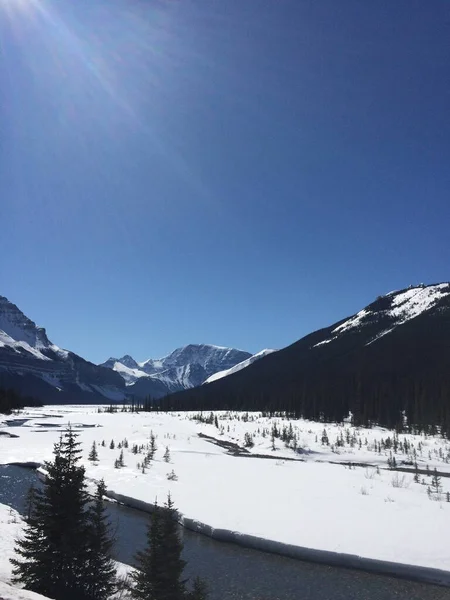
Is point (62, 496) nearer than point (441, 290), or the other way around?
point (62, 496)

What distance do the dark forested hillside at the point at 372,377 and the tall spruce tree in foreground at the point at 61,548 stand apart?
59636 millimetres

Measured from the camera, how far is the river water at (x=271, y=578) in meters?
11.8

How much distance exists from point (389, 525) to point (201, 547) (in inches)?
290

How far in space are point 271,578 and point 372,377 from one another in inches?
4328

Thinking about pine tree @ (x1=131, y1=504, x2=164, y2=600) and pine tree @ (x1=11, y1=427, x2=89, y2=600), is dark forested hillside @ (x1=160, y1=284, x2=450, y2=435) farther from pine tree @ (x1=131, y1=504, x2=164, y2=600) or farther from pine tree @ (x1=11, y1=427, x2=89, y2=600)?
pine tree @ (x1=11, y1=427, x2=89, y2=600)

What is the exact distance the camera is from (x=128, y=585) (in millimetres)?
11219

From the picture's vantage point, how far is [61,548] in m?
9.77

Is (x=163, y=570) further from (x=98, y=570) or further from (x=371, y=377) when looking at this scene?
(x=371, y=377)

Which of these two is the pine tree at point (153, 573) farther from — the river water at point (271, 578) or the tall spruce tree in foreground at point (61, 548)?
the river water at point (271, 578)

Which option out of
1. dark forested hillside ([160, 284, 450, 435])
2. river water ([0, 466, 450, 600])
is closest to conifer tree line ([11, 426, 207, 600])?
river water ([0, 466, 450, 600])

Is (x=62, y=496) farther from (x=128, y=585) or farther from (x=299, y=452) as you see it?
(x=299, y=452)

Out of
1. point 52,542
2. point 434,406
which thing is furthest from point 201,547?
point 434,406

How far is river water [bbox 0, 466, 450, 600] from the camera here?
1184 cm

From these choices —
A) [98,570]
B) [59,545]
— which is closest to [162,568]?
[98,570]
